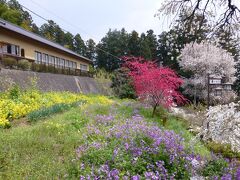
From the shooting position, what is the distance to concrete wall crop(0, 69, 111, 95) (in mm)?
15989

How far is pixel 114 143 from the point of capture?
6172mm

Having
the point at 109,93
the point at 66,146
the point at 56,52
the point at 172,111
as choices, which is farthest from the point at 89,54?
the point at 66,146

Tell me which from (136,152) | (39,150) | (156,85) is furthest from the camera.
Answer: (156,85)

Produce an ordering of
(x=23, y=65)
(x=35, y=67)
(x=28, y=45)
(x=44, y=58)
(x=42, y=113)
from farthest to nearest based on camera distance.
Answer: (x=44, y=58) < (x=28, y=45) < (x=35, y=67) < (x=23, y=65) < (x=42, y=113)

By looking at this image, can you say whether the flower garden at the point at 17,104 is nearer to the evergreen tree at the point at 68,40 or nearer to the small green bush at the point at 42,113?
the small green bush at the point at 42,113

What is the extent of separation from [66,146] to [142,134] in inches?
67.8

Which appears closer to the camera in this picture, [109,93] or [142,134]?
[142,134]

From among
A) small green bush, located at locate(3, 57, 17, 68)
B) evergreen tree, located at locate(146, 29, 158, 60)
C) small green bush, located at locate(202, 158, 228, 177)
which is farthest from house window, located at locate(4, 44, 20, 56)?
evergreen tree, located at locate(146, 29, 158, 60)

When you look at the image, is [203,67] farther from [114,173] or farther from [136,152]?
[114,173]

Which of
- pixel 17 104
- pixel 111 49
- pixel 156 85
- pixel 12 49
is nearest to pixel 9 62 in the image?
pixel 12 49

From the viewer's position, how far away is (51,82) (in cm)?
2150

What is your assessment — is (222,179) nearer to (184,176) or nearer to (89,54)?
(184,176)

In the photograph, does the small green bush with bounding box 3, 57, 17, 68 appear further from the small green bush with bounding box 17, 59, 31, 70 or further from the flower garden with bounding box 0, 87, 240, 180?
the flower garden with bounding box 0, 87, 240, 180

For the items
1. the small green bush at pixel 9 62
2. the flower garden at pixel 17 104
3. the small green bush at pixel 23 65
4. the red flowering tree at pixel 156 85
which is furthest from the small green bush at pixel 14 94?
the red flowering tree at pixel 156 85
